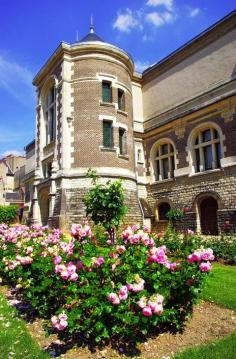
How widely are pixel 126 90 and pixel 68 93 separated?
3970 mm

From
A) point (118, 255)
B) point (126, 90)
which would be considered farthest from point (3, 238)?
point (126, 90)

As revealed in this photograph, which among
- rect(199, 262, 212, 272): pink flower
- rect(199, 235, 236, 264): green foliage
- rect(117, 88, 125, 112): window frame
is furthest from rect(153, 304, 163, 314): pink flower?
rect(117, 88, 125, 112): window frame

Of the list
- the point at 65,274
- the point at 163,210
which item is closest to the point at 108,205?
the point at 65,274

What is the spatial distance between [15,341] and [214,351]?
283cm

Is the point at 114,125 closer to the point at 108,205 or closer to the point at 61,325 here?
the point at 108,205

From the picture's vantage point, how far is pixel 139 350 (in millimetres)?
4359

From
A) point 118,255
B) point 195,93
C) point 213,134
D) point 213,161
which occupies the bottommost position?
point 118,255

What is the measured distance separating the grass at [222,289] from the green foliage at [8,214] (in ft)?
81.8

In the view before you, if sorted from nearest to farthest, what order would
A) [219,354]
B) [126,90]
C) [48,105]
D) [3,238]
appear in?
[219,354], [3,238], [126,90], [48,105]

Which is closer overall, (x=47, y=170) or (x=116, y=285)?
(x=116, y=285)

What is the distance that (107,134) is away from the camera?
19578 mm

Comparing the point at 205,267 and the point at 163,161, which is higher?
the point at 163,161

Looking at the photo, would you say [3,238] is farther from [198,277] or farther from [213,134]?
[213,134]

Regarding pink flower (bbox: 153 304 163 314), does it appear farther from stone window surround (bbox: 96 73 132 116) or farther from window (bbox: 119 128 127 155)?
stone window surround (bbox: 96 73 132 116)
